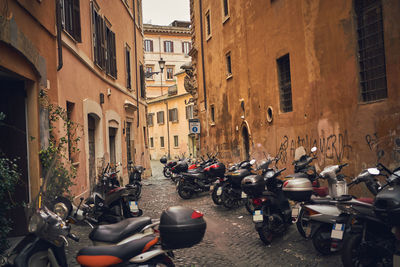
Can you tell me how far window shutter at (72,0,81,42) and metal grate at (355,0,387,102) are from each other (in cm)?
625

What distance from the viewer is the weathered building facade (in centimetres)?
692

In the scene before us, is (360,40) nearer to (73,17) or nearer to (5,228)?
(73,17)

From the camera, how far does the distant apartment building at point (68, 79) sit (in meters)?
5.88

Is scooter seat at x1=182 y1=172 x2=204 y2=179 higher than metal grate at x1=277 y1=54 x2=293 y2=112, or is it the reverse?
metal grate at x1=277 y1=54 x2=293 y2=112

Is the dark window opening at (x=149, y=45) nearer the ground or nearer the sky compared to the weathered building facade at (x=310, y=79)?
nearer the sky

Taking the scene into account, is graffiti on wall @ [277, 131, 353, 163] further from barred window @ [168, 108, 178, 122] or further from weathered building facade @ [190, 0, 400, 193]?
barred window @ [168, 108, 178, 122]

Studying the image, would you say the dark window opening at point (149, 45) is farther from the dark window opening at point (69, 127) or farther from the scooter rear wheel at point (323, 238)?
the scooter rear wheel at point (323, 238)

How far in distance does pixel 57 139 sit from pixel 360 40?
634 centimetres

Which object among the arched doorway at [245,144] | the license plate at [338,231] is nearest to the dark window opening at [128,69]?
the arched doorway at [245,144]

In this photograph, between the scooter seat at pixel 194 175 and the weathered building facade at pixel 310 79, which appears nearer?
the weathered building facade at pixel 310 79

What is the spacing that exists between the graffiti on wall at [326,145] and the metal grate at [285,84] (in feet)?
3.25

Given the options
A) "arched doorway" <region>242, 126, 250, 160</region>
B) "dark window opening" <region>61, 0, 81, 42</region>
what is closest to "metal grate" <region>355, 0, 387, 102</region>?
"dark window opening" <region>61, 0, 81, 42</region>

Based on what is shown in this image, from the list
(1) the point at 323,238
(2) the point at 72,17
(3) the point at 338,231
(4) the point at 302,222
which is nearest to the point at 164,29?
(2) the point at 72,17

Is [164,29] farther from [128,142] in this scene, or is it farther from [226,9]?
[128,142]
